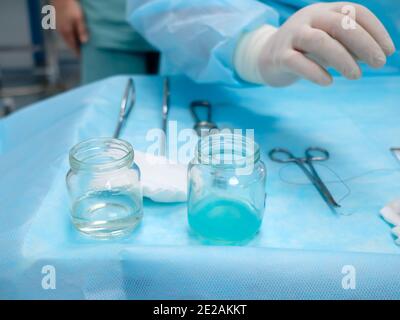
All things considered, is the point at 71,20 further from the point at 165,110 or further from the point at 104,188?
the point at 104,188

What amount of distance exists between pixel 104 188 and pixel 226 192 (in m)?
0.19

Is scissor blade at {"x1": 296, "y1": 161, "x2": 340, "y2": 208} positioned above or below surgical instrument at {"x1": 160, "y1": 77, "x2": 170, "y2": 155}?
below

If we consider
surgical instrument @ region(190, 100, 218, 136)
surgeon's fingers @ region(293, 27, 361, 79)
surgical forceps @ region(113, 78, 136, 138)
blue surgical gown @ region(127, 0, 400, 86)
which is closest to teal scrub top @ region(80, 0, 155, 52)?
blue surgical gown @ region(127, 0, 400, 86)

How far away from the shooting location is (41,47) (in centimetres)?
287

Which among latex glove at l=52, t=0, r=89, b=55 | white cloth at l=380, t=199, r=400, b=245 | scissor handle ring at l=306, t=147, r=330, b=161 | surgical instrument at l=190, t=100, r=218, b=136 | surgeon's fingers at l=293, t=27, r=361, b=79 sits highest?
surgeon's fingers at l=293, t=27, r=361, b=79

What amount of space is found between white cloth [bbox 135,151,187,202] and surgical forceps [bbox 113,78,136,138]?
173 mm

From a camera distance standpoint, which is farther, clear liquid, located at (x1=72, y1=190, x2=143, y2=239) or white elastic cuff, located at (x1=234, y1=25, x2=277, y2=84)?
white elastic cuff, located at (x1=234, y1=25, x2=277, y2=84)

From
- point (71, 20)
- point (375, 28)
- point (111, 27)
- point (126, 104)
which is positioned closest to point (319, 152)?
point (375, 28)

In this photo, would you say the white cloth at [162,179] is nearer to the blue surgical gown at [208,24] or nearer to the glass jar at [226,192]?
the glass jar at [226,192]

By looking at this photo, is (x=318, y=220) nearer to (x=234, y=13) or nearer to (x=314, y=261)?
(x=314, y=261)

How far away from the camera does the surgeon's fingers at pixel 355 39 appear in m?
0.79

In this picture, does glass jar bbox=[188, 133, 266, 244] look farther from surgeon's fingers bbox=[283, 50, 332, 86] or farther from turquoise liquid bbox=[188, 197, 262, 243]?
surgeon's fingers bbox=[283, 50, 332, 86]

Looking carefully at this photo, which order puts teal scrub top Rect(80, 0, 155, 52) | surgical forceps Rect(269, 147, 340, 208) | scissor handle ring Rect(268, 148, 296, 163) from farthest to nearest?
teal scrub top Rect(80, 0, 155, 52)
scissor handle ring Rect(268, 148, 296, 163)
surgical forceps Rect(269, 147, 340, 208)

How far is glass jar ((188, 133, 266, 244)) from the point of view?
66 centimetres
